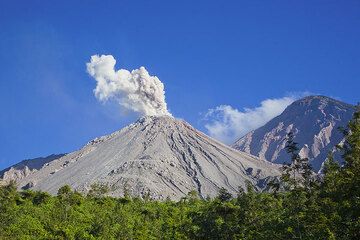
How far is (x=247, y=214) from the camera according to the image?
1459 inches

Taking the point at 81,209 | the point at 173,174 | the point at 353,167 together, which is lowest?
the point at 353,167

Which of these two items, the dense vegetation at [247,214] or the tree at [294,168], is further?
the tree at [294,168]

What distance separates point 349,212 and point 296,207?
4.45m

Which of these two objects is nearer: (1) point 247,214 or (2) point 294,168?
(2) point 294,168

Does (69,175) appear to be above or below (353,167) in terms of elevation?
above

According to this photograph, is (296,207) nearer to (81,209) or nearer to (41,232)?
(41,232)

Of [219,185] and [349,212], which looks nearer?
[349,212]

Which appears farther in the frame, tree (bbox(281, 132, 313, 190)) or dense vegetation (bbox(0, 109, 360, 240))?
tree (bbox(281, 132, 313, 190))

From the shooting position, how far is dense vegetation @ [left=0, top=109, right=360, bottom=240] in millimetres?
23469

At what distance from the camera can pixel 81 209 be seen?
208 feet

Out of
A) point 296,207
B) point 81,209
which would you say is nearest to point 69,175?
point 81,209

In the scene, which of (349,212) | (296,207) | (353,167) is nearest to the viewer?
(349,212)

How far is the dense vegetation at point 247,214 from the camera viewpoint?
77.0ft

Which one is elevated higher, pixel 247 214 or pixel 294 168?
pixel 247 214
